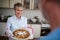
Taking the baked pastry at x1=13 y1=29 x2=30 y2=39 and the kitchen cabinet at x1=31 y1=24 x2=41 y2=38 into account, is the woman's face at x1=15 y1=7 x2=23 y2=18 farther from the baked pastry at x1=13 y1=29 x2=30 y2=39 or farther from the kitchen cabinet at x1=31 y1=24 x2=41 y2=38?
the kitchen cabinet at x1=31 y1=24 x2=41 y2=38

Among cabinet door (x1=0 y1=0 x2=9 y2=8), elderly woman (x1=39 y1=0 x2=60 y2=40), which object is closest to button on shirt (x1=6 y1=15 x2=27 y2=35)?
cabinet door (x1=0 y1=0 x2=9 y2=8)

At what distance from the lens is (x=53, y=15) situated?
379mm

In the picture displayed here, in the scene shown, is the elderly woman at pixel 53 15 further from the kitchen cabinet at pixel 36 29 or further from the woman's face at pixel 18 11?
the kitchen cabinet at pixel 36 29

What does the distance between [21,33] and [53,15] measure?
179cm

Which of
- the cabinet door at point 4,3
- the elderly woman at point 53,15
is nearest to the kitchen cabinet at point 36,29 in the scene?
the cabinet door at point 4,3

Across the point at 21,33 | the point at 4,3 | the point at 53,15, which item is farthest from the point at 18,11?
the point at 53,15

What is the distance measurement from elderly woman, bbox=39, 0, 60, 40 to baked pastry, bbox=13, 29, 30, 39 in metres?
1.68

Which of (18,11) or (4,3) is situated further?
(4,3)

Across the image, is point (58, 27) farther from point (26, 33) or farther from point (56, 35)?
point (26, 33)

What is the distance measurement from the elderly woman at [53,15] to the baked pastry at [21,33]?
5.51 feet

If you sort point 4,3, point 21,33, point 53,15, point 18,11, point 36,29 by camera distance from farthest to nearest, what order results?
point 4,3 < point 36,29 < point 18,11 < point 21,33 < point 53,15

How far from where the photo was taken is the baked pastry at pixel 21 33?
206 centimetres

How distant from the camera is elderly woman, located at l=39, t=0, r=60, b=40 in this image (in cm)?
36

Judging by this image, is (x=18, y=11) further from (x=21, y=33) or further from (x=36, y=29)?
(x=36, y=29)
